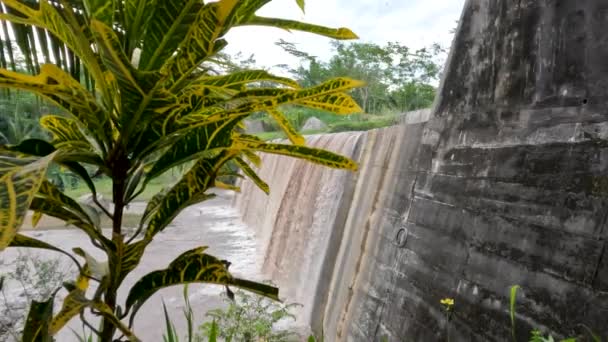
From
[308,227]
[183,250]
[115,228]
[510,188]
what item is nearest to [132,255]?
[115,228]

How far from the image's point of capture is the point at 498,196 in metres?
1.92

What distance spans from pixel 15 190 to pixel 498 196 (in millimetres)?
1777

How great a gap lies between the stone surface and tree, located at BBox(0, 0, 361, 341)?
1339 cm

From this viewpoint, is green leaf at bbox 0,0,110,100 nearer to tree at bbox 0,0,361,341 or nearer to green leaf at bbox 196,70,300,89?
tree at bbox 0,0,361,341

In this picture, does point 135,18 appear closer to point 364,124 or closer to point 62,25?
point 62,25

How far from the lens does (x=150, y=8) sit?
75cm

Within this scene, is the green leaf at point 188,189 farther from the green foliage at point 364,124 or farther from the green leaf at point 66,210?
the green foliage at point 364,124

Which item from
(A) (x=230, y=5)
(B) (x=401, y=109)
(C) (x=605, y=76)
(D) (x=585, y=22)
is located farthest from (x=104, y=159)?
(B) (x=401, y=109)

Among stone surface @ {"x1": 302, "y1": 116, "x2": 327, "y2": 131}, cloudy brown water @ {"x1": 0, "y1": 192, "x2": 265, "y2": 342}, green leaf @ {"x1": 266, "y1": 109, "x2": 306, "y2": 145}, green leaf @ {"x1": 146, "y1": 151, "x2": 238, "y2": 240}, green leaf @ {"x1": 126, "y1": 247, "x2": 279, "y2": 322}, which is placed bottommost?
cloudy brown water @ {"x1": 0, "y1": 192, "x2": 265, "y2": 342}

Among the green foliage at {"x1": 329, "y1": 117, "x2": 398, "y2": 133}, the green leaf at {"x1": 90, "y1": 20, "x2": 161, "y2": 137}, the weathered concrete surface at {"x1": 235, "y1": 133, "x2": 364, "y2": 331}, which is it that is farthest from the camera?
the green foliage at {"x1": 329, "y1": 117, "x2": 398, "y2": 133}

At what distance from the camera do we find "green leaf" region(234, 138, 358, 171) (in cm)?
80

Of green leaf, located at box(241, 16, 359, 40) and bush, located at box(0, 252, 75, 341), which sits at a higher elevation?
green leaf, located at box(241, 16, 359, 40)

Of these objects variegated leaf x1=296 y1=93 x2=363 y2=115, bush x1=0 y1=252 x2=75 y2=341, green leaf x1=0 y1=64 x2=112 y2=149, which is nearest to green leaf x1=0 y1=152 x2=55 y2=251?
green leaf x1=0 y1=64 x2=112 y2=149

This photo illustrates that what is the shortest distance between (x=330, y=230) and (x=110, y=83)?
10.8 ft
